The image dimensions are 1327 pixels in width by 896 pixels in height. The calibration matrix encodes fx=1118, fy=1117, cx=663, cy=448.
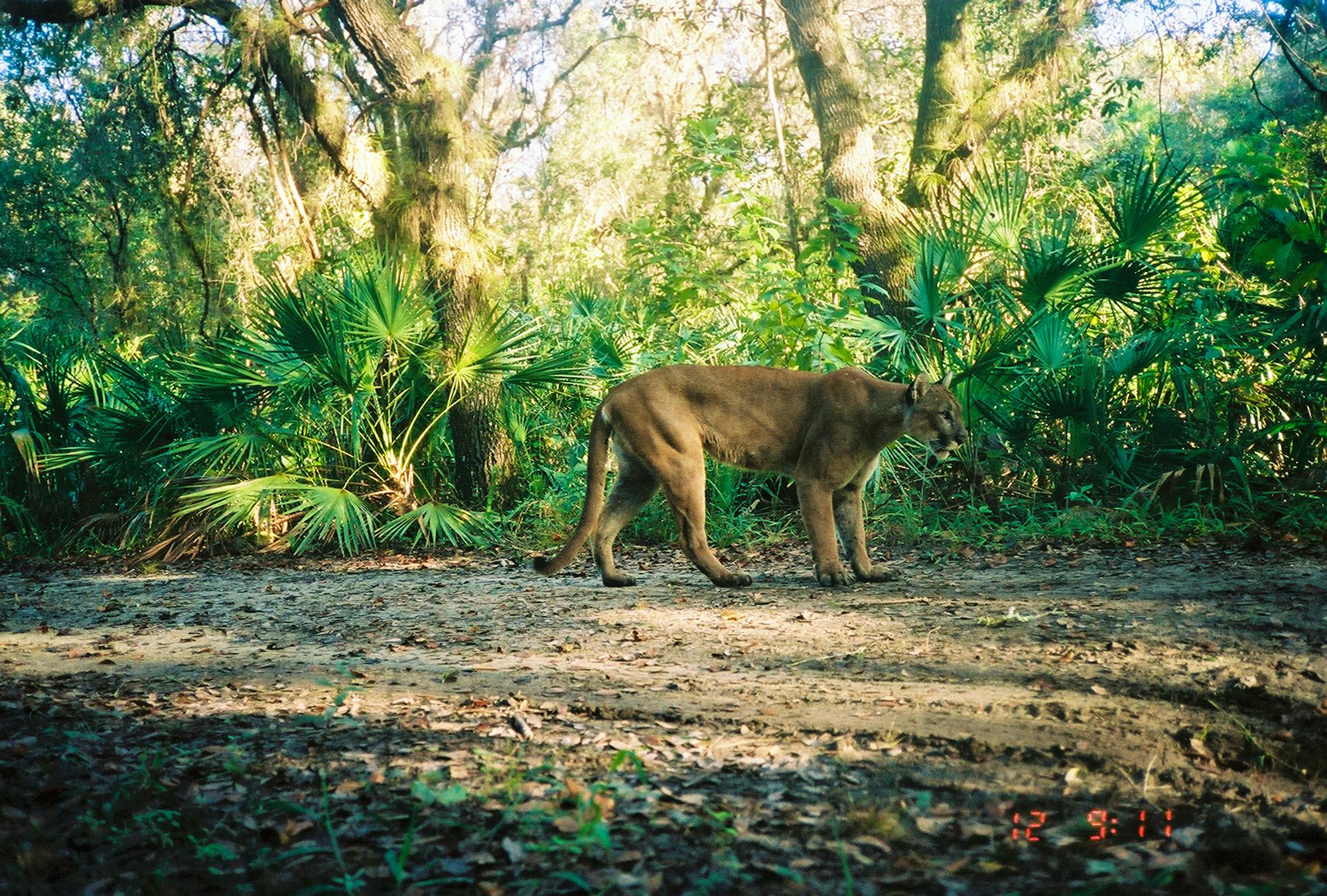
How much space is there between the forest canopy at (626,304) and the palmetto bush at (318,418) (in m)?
0.03

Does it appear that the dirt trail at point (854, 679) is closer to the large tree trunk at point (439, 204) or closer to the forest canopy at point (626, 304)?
the forest canopy at point (626, 304)

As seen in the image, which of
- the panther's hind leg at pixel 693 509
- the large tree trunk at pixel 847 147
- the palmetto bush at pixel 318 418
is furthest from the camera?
the large tree trunk at pixel 847 147

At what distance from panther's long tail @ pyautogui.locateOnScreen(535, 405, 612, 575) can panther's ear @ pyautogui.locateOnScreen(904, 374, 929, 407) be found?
186cm

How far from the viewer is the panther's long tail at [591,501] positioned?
654 centimetres

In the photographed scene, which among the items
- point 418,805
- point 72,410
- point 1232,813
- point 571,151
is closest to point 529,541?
point 72,410

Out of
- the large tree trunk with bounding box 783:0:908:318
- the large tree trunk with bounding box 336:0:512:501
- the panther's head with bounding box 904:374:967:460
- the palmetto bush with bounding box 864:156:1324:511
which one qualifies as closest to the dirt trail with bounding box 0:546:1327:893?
the panther's head with bounding box 904:374:967:460

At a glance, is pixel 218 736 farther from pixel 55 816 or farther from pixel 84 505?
pixel 84 505

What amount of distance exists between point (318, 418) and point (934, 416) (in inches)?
221
